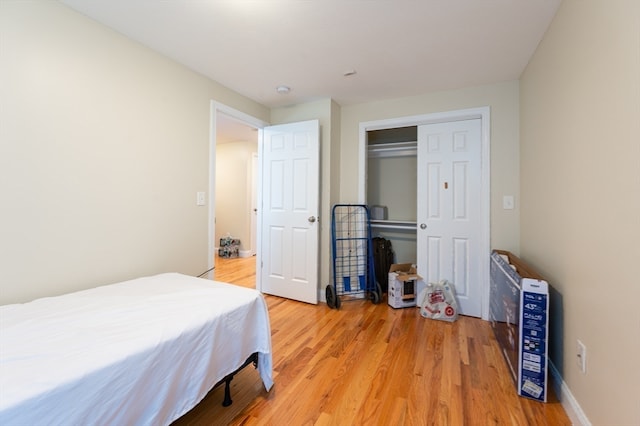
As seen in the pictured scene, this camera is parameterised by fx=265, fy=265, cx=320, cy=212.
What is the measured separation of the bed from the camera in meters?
0.82

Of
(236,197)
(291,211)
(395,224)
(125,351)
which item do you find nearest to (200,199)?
(291,211)

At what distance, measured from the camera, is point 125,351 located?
99 centimetres

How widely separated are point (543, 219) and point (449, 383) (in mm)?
1338

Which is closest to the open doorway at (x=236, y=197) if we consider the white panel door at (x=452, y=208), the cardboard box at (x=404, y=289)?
the cardboard box at (x=404, y=289)

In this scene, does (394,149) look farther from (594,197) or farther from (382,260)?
(594,197)

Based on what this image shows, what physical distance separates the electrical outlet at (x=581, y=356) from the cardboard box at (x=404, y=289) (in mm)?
1545

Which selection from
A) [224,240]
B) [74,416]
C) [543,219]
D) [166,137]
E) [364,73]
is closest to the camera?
[74,416]

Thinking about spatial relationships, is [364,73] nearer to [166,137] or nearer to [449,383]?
[166,137]

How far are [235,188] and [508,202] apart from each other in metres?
4.75

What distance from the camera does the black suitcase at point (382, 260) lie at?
354cm

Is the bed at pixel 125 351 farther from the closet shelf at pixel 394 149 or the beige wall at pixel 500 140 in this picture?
the closet shelf at pixel 394 149

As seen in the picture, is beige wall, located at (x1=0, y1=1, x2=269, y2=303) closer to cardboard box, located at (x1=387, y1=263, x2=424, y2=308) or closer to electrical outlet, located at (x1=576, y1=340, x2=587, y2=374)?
cardboard box, located at (x1=387, y1=263, x2=424, y2=308)

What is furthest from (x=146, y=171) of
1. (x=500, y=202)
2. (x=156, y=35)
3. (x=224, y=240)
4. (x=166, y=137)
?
(x=224, y=240)

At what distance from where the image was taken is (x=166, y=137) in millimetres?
2232
